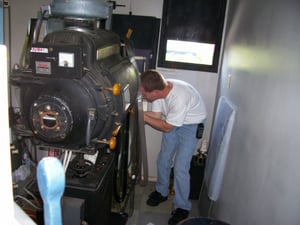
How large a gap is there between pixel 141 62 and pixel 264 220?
6.45 feet

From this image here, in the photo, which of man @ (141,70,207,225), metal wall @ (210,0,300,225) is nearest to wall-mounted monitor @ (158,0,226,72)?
man @ (141,70,207,225)

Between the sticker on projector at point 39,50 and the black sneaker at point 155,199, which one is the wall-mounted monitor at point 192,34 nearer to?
the black sneaker at point 155,199

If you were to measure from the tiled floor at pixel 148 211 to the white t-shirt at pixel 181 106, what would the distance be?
0.93 meters

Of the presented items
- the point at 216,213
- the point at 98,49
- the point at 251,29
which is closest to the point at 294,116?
the point at 98,49

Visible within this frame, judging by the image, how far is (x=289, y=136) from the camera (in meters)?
1.13

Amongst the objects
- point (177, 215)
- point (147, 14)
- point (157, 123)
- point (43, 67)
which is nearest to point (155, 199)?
point (177, 215)

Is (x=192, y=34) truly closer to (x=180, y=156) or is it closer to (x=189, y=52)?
(x=189, y=52)

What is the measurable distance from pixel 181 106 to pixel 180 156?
→ 0.50m

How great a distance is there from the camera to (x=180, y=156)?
8.63 ft

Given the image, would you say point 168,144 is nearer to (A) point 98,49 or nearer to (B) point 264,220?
(B) point 264,220

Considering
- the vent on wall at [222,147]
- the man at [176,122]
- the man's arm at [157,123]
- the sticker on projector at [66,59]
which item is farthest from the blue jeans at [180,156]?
the sticker on projector at [66,59]

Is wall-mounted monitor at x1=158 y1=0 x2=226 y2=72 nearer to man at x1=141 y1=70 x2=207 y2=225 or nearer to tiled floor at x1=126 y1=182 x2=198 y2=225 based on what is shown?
man at x1=141 y1=70 x2=207 y2=225

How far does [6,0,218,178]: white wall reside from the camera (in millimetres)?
2852

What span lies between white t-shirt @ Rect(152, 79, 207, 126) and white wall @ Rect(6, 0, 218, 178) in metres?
0.43
